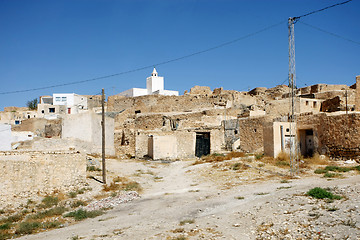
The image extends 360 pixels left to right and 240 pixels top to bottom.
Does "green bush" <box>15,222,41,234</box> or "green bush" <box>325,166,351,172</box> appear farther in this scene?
"green bush" <box>325,166,351,172</box>

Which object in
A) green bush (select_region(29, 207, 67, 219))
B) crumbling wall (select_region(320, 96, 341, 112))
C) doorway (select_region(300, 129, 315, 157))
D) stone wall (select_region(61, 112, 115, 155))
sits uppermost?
crumbling wall (select_region(320, 96, 341, 112))

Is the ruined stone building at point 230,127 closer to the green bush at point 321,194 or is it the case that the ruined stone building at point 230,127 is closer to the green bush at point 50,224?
the green bush at point 321,194

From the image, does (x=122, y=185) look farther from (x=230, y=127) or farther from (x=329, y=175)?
(x=230, y=127)

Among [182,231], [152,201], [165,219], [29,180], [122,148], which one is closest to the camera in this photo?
[182,231]

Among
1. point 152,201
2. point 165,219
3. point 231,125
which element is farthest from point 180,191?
point 231,125

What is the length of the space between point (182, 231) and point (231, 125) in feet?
60.3

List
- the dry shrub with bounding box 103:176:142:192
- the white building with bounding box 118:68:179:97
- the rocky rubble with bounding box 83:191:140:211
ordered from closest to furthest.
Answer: the rocky rubble with bounding box 83:191:140:211, the dry shrub with bounding box 103:176:142:192, the white building with bounding box 118:68:179:97

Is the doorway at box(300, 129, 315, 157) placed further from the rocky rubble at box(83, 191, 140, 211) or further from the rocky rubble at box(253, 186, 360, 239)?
the rocky rubble at box(83, 191, 140, 211)

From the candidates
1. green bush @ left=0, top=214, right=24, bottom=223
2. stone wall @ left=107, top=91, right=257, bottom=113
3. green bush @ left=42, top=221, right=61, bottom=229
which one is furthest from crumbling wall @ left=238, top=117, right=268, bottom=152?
green bush @ left=0, top=214, right=24, bottom=223

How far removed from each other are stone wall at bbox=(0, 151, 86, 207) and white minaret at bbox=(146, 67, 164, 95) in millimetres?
45796

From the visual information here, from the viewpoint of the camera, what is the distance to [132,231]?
800 centimetres

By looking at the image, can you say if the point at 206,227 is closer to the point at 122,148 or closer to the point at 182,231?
the point at 182,231

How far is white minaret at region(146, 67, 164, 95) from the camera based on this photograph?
2368 inches

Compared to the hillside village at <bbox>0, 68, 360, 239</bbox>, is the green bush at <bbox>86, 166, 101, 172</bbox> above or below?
below
